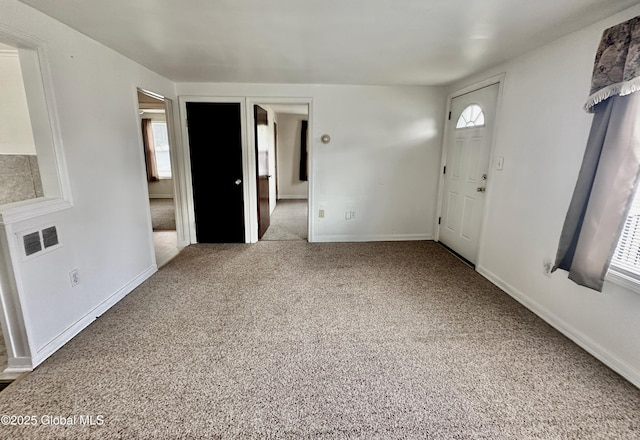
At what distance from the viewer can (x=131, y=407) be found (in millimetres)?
1514

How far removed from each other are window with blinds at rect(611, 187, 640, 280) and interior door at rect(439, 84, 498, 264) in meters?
1.39

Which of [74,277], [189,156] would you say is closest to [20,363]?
[74,277]

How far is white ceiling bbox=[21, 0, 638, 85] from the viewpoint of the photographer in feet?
5.64

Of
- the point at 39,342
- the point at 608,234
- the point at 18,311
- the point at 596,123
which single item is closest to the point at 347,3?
the point at 596,123

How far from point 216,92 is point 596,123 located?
12.3 feet

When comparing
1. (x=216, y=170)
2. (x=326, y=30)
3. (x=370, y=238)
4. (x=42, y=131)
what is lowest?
(x=370, y=238)

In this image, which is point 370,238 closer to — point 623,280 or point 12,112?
point 623,280

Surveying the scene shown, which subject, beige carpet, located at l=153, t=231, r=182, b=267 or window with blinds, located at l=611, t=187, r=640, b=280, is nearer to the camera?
window with blinds, located at l=611, t=187, r=640, b=280

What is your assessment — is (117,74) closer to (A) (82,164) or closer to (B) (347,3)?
(A) (82,164)

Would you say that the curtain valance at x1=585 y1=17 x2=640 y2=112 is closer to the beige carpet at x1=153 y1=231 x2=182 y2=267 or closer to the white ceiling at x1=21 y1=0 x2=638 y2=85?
the white ceiling at x1=21 y1=0 x2=638 y2=85

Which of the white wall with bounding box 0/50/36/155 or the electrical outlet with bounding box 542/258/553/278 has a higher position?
the white wall with bounding box 0/50/36/155

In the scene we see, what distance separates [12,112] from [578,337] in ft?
15.9

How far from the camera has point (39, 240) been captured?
1838mm

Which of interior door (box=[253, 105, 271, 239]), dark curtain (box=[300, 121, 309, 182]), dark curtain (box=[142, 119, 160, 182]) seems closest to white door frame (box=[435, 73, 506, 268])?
interior door (box=[253, 105, 271, 239])
